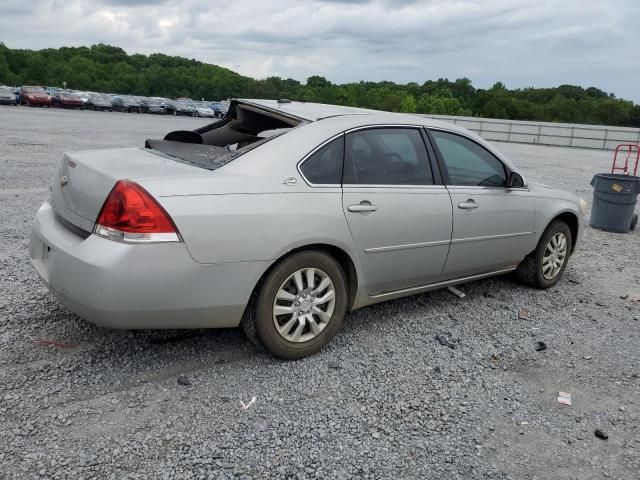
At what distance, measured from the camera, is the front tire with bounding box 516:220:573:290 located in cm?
543

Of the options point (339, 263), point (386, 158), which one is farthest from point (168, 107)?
point (339, 263)

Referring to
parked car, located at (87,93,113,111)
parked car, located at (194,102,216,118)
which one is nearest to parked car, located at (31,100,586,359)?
parked car, located at (87,93,113,111)

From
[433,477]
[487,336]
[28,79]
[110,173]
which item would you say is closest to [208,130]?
[110,173]

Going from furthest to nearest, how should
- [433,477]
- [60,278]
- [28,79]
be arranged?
[28,79], [60,278], [433,477]

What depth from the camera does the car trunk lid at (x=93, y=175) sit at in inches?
129

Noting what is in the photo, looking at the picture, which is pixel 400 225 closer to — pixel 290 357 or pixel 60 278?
pixel 290 357

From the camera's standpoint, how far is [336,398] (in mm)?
3352

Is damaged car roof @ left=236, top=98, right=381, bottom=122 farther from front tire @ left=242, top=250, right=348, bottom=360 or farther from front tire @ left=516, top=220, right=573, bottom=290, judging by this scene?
front tire @ left=516, top=220, right=573, bottom=290

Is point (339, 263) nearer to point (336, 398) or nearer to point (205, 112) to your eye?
point (336, 398)

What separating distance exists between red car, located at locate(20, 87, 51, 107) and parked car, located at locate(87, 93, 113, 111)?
387 centimetres

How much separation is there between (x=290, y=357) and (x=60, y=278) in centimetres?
147

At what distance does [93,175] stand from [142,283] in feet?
2.66

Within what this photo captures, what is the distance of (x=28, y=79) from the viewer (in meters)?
111

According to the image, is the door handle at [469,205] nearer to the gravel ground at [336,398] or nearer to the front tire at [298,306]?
the gravel ground at [336,398]
